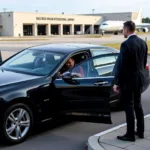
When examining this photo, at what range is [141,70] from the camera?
4.77 meters

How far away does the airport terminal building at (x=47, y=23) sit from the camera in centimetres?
8438

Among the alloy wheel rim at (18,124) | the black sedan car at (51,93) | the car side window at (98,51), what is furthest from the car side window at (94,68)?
the alloy wheel rim at (18,124)

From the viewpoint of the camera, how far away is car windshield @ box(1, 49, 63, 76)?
6.03m

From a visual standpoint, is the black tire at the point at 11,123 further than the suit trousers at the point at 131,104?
Yes

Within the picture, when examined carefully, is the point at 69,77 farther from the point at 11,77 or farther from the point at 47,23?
the point at 47,23

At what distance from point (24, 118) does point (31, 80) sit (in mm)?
640

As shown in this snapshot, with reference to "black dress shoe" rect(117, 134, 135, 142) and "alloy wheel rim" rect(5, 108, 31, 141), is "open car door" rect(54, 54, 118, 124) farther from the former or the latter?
"alloy wheel rim" rect(5, 108, 31, 141)

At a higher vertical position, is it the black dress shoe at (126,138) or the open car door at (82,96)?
the open car door at (82,96)

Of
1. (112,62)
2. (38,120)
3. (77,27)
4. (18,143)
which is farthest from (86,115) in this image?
(77,27)

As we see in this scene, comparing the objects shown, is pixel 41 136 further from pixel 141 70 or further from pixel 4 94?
pixel 141 70

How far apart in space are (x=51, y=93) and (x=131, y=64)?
159 centimetres

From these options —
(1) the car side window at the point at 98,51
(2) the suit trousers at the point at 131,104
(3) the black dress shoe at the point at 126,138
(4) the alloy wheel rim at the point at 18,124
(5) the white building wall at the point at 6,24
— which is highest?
(5) the white building wall at the point at 6,24

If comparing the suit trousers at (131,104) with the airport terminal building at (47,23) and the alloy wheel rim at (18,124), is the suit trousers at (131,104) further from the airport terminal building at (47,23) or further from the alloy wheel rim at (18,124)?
the airport terminal building at (47,23)

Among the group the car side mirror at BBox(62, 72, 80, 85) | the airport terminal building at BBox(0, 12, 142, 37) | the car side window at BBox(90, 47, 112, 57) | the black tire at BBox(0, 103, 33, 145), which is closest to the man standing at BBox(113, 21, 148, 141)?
the car side mirror at BBox(62, 72, 80, 85)
